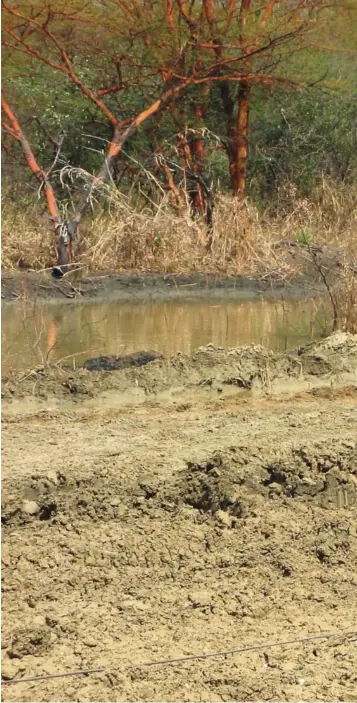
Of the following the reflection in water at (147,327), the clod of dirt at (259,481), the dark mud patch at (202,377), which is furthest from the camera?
the reflection in water at (147,327)

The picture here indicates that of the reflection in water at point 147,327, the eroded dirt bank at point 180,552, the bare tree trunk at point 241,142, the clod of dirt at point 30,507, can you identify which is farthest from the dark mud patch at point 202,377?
the bare tree trunk at point 241,142

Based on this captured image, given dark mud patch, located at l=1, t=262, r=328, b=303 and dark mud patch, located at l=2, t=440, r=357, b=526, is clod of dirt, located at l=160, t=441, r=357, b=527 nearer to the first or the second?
dark mud patch, located at l=2, t=440, r=357, b=526

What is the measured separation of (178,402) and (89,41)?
37.4 ft

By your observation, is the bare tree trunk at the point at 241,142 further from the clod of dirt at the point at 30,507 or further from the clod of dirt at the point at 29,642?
the clod of dirt at the point at 29,642

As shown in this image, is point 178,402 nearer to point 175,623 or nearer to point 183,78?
point 175,623

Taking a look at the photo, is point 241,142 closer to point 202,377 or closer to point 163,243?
point 163,243

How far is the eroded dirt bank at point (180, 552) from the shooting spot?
3693 mm

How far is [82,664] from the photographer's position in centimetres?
375

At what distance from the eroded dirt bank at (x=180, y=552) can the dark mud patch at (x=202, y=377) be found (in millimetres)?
682

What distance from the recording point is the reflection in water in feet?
34.5

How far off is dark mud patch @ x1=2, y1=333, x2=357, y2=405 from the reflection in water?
5.34 ft

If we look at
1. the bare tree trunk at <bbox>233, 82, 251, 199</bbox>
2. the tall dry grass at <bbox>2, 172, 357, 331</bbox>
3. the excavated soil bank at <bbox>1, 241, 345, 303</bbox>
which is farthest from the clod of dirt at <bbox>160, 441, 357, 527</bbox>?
the bare tree trunk at <bbox>233, 82, 251, 199</bbox>

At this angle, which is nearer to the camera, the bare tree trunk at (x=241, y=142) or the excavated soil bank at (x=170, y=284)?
the excavated soil bank at (x=170, y=284)

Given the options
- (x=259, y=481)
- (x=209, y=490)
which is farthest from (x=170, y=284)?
(x=209, y=490)
